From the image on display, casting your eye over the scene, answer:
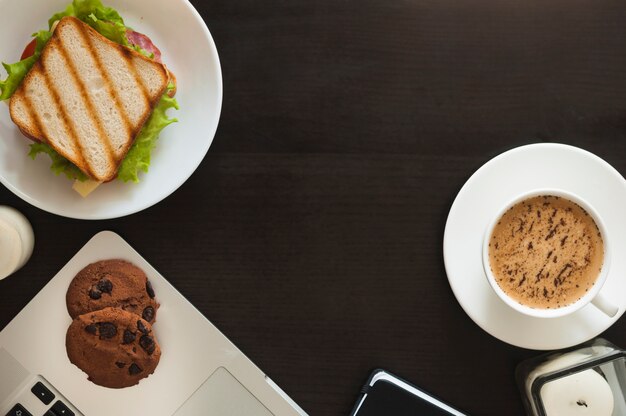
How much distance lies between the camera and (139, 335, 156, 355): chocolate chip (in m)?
1.03

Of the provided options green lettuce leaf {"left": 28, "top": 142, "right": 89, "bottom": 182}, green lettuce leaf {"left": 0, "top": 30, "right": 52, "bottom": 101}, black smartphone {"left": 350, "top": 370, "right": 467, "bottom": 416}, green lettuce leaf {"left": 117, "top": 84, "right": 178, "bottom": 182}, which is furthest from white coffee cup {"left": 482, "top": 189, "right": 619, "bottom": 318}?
green lettuce leaf {"left": 0, "top": 30, "right": 52, "bottom": 101}

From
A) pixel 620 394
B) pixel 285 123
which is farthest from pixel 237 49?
pixel 620 394

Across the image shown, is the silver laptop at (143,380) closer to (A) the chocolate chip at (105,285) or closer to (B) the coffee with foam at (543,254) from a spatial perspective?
(A) the chocolate chip at (105,285)

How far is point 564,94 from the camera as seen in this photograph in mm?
1049

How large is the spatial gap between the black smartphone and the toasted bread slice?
0.57m

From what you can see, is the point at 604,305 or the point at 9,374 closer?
the point at 604,305

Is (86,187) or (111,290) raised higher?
(86,187)

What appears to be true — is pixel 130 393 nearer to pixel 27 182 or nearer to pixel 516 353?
pixel 27 182

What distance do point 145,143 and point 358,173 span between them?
0.36 meters

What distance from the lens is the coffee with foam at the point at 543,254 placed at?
0.95 m

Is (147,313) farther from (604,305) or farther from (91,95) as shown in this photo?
(604,305)

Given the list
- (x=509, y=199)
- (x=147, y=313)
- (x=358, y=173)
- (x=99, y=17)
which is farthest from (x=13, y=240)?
(x=509, y=199)

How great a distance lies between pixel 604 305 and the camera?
0.94 metres

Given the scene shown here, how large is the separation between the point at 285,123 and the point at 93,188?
337mm
